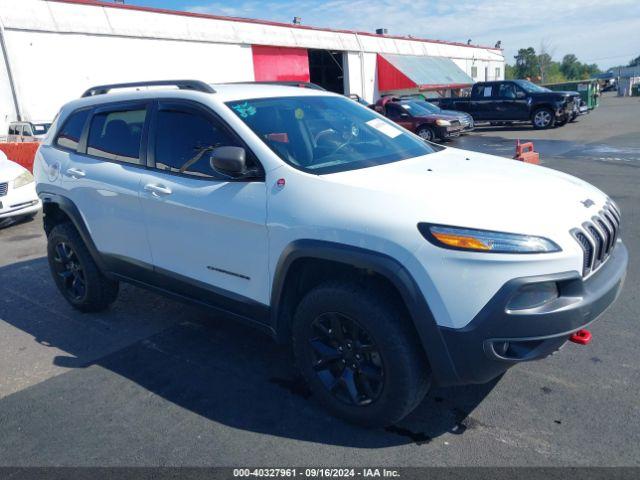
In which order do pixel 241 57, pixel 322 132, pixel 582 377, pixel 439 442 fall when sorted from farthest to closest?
pixel 241 57 → pixel 322 132 → pixel 582 377 → pixel 439 442

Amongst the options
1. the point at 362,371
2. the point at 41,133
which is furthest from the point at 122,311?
the point at 41,133

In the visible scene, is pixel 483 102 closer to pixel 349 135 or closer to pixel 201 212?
pixel 349 135

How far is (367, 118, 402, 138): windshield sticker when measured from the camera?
400cm

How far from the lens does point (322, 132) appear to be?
3.67 m

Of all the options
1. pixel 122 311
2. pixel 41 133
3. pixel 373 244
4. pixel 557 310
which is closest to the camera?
pixel 557 310

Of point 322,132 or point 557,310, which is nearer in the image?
point 557,310

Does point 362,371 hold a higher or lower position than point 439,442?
higher

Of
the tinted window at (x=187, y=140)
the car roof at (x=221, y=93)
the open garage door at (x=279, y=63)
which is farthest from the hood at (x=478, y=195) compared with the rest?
the open garage door at (x=279, y=63)

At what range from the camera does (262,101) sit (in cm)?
370

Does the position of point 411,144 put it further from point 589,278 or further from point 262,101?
point 589,278

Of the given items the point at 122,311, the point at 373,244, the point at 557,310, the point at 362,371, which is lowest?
→ the point at 122,311

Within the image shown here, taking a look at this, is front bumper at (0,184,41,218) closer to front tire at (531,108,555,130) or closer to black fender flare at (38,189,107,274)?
black fender flare at (38,189,107,274)

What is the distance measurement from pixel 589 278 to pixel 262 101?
7.45ft

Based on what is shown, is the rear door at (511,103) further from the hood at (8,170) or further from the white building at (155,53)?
the hood at (8,170)
